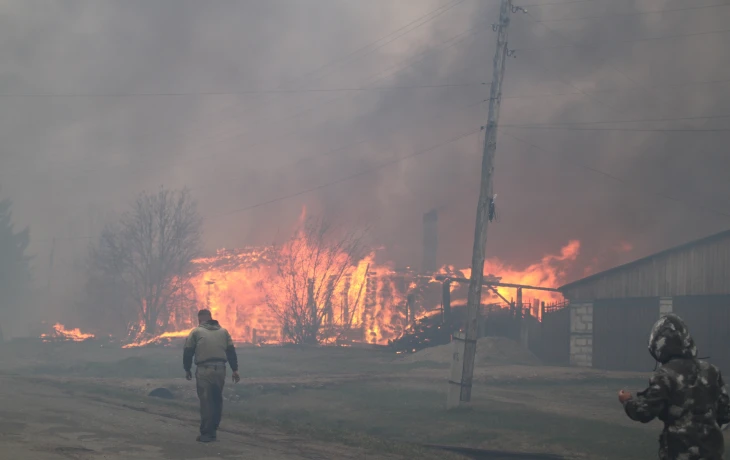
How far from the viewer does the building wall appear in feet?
80.6

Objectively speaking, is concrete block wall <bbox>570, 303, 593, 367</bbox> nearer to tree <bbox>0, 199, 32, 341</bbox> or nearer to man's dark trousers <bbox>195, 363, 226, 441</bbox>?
man's dark trousers <bbox>195, 363, 226, 441</bbox>

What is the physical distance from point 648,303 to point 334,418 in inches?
663

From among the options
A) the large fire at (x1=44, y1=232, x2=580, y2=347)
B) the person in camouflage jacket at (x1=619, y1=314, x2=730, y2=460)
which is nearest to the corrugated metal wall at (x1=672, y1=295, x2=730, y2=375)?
the large fire at (x1=44, y1=232, x2=580, y2=347)

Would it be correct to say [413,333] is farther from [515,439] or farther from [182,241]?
[515,439]

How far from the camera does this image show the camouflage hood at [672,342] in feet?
15.6

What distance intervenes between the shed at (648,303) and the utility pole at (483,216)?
42.1 ft

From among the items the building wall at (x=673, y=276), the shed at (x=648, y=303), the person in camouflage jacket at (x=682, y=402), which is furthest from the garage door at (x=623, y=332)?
the person in camouflage jacket at (x=682, y=402)

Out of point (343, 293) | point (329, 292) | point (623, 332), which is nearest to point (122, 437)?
point (623, 332)

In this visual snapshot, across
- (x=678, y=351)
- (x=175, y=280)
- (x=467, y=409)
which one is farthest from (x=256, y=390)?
(x=175, y=280)

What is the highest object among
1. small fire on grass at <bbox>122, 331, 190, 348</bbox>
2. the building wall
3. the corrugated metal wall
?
the building wall

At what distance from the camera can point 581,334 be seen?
29812 mm

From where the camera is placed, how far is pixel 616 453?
11.0m

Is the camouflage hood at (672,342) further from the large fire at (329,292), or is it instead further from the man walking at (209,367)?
the large fire at (329,292)

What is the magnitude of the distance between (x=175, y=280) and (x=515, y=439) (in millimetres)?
45376
